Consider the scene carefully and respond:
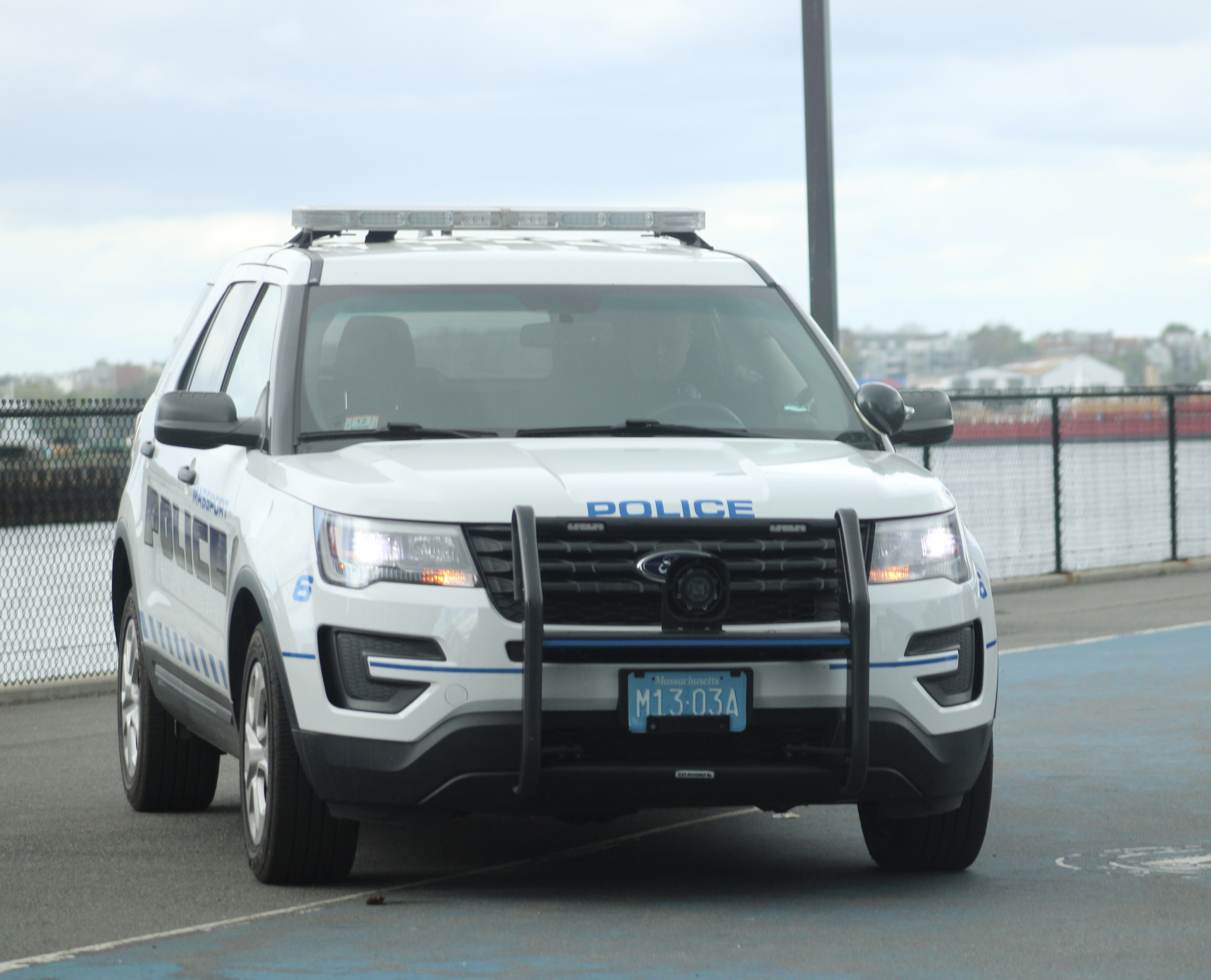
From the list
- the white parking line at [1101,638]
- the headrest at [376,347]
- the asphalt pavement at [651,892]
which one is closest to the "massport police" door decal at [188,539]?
the headrest at [376,347]

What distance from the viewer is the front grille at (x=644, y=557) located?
6.15 m

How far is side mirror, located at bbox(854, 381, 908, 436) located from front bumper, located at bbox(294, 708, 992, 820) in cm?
130

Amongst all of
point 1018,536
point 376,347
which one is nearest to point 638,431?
point 376,347

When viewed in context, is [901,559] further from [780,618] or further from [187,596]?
[187,596]

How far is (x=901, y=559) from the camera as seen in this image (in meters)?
6.47

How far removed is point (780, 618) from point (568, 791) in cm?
78

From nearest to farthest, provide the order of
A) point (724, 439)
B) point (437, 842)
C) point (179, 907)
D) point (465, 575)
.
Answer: point (465, 575)
point (179, 907)
point (724, 439)
point (437, 842)

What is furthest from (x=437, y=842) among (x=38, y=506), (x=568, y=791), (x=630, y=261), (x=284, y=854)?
(x=38, y=506)

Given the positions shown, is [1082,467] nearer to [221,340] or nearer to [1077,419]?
[1077,419]

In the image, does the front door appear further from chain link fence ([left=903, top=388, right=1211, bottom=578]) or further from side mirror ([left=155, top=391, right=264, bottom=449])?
chain link fence ([left=903, top=388, right=1211, bottom=578])


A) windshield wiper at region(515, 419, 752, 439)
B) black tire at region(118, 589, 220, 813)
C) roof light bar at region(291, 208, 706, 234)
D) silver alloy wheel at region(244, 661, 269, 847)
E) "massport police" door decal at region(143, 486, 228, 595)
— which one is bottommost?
black tire at region(118, 589, 220, 813)

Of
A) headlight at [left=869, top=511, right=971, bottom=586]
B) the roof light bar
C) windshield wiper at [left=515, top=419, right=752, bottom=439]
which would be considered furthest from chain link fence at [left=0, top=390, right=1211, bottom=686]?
headlight at [left=869, top=511, right=971, bottom=586]

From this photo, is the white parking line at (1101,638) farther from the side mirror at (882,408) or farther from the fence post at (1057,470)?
the side mirror at (882,408)

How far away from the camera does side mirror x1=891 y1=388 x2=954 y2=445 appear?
7.52 m
